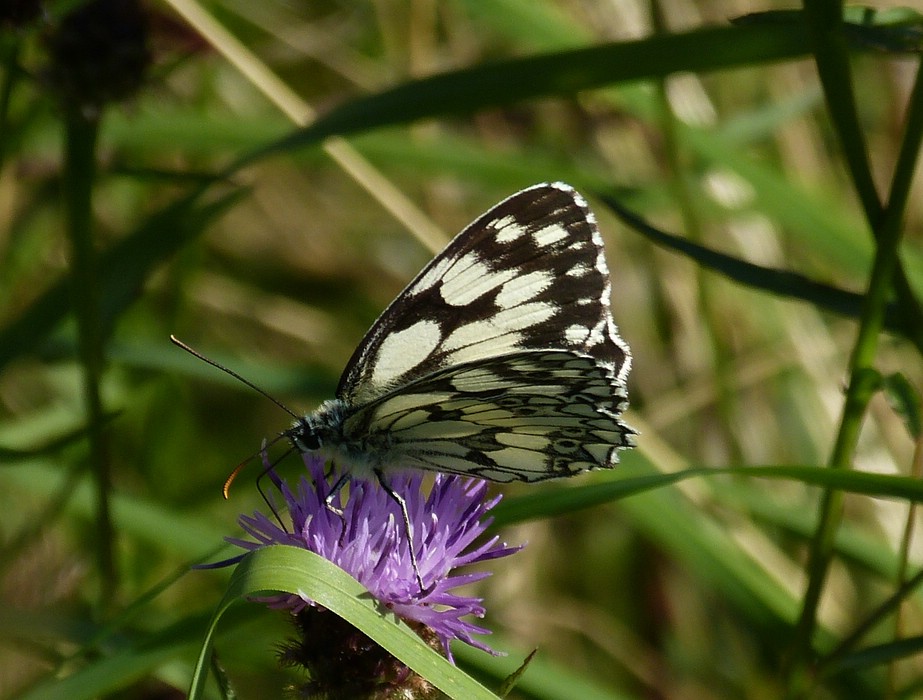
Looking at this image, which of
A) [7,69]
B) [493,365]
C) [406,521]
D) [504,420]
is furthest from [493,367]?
[7,69]

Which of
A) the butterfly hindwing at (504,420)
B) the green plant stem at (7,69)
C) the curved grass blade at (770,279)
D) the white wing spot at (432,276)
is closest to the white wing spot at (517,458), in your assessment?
the butterfly hindwing at (504,420)

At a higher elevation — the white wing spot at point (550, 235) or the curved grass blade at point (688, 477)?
the white wing spot at point (550, 235)

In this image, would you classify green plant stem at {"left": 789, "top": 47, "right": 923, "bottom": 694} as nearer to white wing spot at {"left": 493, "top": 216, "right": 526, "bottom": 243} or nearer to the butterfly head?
white wing spot at {"left": 493, "top": 216, "right": 526, "bottom": 243}

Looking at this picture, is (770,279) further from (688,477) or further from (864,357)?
(688,477)

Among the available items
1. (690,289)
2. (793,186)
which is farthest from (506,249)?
(690,289)

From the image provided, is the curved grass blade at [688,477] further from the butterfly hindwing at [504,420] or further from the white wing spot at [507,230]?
the white wing spot at [507,230]

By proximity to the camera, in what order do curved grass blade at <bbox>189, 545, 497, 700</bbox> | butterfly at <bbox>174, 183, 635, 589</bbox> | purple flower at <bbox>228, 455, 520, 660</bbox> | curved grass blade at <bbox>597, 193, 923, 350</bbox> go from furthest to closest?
1. curved grass blade at <bbox>597, 193, 923, 350</bbox>
2. butterfly at <bbox>174, 183, 635, 589</bbox>
3. purple flower at <bbox>228, 455, 520, 660</bbox>
4. curved grass blade at <bbox>189, 545, 497, 700</bbox>

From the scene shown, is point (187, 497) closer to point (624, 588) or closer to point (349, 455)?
point (349, 455)

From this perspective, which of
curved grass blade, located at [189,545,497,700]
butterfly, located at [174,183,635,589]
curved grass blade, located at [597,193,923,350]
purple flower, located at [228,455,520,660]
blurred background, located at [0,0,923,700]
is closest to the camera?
curved grass blade, located at [189,545,497,700]

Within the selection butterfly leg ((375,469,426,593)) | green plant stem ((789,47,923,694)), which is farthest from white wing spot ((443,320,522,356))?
green plant stem ((789,47,923,694))
